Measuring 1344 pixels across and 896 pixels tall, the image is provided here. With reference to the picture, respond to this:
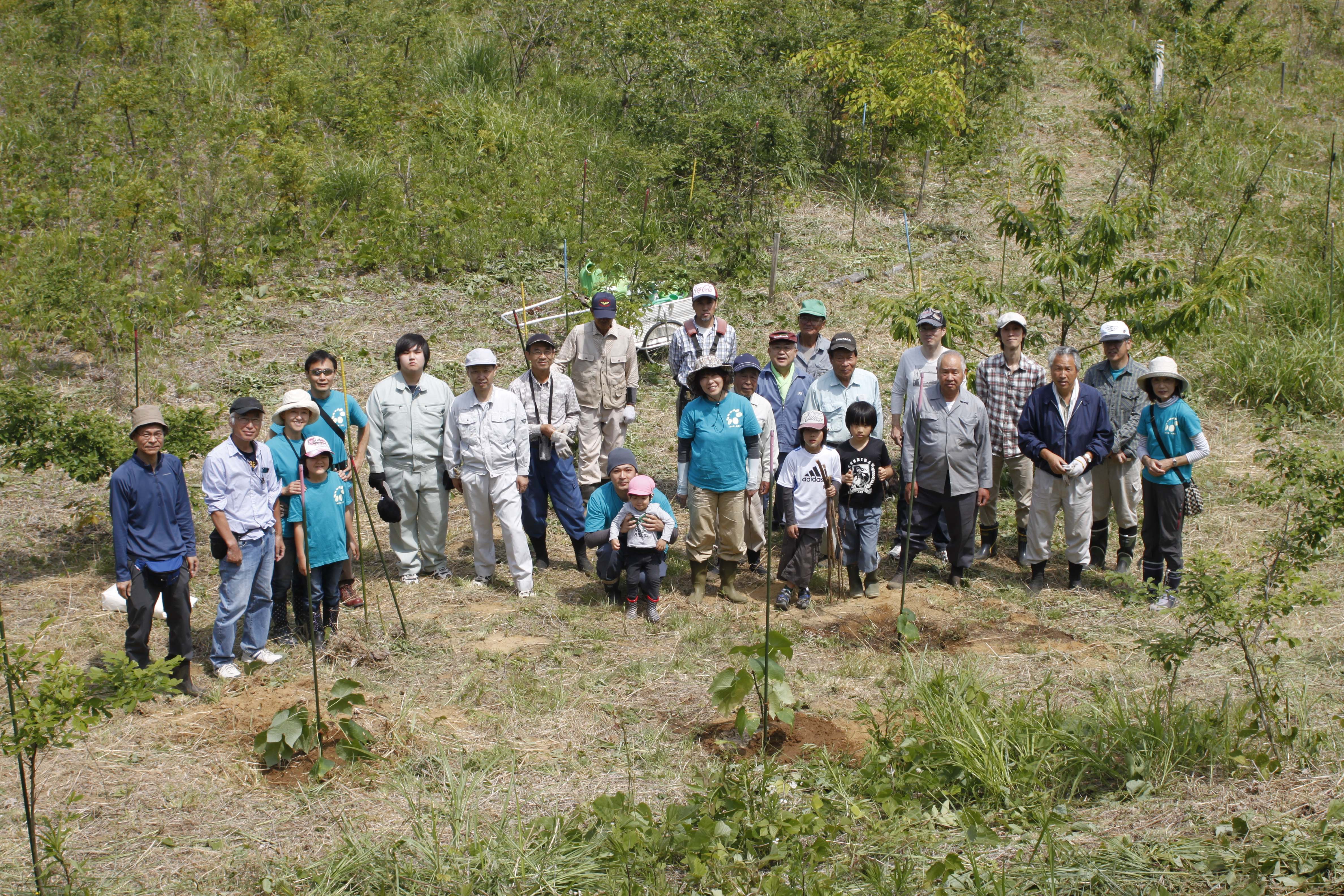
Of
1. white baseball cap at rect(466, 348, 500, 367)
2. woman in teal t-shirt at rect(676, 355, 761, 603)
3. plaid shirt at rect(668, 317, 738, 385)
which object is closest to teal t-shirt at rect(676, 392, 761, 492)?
woman in teal t-shirt at rect(676, 355, 761, 603)

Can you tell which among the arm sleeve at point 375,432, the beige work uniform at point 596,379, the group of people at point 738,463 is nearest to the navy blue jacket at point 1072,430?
the group of people at point 738,463

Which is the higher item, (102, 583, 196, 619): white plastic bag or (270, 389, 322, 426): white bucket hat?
(270, 389, 322, 426): white bucket hat

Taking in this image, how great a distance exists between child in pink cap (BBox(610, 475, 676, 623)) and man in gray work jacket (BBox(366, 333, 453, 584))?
4.44ft

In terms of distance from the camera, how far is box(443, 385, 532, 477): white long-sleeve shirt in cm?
681

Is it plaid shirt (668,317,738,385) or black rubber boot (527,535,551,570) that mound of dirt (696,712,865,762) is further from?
plaid shirt (668,317,738,385)

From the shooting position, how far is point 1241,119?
18.1 meters

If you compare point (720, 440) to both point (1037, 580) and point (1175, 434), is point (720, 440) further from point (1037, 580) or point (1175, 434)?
point (1175, 434)

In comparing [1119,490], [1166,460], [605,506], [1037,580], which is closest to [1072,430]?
[1166,460]

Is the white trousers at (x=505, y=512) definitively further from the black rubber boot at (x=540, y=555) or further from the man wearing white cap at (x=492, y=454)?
the black rubber boot at (x=540, y=555)

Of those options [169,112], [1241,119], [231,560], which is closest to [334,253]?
[169,112]

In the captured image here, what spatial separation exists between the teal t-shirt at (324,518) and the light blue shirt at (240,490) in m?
0.27

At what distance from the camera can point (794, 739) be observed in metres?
4.97

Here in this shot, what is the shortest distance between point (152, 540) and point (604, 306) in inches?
133

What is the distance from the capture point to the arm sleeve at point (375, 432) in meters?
6.89
